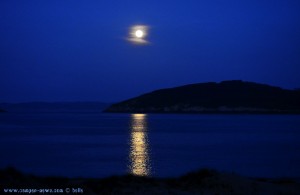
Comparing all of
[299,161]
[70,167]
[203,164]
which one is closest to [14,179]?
[70,167]

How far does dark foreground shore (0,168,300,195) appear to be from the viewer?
16.4 meters

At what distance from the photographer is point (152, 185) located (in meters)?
18.0

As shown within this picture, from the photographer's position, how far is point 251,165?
3412 centimetres

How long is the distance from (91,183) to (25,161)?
20.7m

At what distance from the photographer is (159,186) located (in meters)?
17.9

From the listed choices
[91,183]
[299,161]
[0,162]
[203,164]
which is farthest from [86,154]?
[91,183]

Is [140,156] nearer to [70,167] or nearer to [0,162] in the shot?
[70,167]

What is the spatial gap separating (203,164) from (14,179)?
20.2 m

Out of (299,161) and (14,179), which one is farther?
(299,161)

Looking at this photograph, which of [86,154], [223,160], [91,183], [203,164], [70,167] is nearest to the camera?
[91,183]

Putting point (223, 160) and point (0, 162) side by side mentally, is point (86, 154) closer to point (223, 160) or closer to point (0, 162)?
point (0, 162)

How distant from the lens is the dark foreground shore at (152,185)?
1637 centimetres

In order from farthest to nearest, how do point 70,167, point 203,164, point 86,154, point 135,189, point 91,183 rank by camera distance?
point 86,154 → point 203,164 → point 70,167 → point 91,183 → point 135,189

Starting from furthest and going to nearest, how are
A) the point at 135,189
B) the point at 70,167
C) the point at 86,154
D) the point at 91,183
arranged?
the point at 86,154 < the point at 70,167 < the point at 91,183 < the point at 135,189
